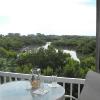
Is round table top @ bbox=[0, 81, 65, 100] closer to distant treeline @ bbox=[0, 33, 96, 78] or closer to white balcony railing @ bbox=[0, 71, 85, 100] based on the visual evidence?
white balcony railing @ bbox=[0, 71, 85, 100]

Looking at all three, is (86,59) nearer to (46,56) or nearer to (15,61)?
(46,56)

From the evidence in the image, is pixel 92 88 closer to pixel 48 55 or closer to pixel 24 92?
pixel 24 92

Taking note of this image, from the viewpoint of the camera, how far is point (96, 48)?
344 centimetres

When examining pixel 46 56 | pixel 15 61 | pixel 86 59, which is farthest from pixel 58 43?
pixel 15 61

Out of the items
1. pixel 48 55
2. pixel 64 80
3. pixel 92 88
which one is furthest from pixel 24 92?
pixel 48 55

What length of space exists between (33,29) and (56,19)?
0.43 m

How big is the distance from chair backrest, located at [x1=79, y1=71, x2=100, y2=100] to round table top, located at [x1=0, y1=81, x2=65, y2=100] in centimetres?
26

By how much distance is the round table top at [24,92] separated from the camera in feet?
8.17

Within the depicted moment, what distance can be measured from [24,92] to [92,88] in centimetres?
77

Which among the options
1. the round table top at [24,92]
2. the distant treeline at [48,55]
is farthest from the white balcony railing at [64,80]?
the round table top at [24,92]

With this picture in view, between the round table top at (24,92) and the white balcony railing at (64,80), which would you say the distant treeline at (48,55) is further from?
the round table top at (24,92)

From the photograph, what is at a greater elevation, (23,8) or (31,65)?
(23,8)

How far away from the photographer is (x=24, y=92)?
2.67 m

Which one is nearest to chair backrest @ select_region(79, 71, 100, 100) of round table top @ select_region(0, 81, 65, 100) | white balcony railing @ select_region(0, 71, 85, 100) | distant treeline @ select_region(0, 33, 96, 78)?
round table top @ select_region(0, 81, 65, 100)
